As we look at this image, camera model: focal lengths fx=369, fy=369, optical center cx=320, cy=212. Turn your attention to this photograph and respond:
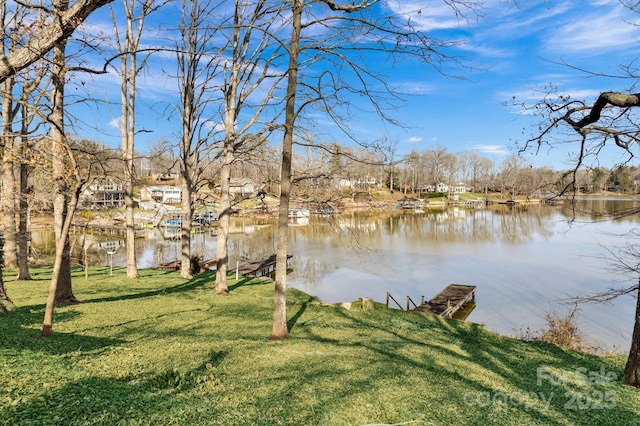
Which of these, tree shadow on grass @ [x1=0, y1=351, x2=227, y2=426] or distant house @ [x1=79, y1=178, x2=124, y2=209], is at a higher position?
distant house @ [x1=79, y1=178, x2=124, y2=209]

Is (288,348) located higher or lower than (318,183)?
lower

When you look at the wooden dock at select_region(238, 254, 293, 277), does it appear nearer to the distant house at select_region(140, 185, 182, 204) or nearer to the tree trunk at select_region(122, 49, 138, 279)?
the tree trunk at select_region(122, 49, 138, 279)

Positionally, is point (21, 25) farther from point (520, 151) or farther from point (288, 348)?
point (520, 151)

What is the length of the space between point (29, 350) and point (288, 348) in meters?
3.78

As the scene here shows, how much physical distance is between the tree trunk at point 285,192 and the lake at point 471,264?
1.66 metres

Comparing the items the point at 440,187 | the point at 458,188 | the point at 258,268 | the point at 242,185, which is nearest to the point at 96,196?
the point at 242,185

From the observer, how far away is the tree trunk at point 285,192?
734 cm

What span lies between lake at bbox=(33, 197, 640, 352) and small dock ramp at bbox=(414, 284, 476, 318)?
0.66 m

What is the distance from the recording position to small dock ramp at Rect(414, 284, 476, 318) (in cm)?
1595

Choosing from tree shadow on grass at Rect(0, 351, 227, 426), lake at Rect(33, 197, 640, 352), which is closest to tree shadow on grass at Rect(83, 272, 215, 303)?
lake at Rect(33, 197, 640, 352)

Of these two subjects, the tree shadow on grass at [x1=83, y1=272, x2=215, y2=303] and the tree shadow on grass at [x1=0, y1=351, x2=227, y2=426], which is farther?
the tree shadow on grass at [x1=83, y1=272, x2=215, y2=303]

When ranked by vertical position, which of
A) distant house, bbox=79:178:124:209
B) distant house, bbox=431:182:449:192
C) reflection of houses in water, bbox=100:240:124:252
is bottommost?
reflection of houses in water, bbox=100:240:124:252

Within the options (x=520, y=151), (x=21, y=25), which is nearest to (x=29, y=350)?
(x=21, y=25)

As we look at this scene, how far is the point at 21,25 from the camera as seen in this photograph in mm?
4328
